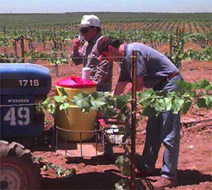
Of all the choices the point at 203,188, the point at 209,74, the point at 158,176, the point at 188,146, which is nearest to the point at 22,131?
the point at 158,176

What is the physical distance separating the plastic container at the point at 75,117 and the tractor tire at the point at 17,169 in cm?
51

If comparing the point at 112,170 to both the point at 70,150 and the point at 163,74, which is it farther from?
the point at 163,74

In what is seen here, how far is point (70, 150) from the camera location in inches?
147

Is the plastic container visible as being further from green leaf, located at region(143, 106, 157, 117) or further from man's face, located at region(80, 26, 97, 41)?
man's face, located at region(80, 26, 97, 41)

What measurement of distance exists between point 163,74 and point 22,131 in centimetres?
148

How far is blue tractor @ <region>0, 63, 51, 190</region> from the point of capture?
3283mm

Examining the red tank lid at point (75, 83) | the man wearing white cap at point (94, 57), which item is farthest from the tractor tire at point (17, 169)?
the man wearing white cap at point (94, 57)

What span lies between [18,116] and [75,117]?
0.56m

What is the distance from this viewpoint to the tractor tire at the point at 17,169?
128 inches

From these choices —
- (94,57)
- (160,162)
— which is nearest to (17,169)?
(94,57)

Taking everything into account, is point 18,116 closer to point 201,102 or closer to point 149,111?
point 149,111

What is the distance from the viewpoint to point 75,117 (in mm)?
3781

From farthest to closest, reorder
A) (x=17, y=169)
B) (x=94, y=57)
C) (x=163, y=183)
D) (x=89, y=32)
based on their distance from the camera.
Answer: (x=89, y=32) → (x=94, y=57) → (x=163, y=183) → (x=17, y=169)

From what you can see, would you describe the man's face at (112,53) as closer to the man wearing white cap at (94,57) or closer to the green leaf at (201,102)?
the man wearing white cap at (94,57)
